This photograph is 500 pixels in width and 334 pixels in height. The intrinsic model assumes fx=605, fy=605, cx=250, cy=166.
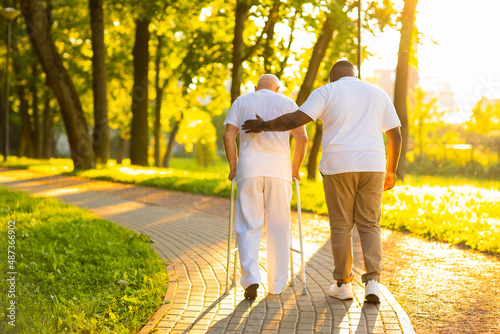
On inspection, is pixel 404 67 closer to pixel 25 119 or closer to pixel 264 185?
pixel 264 185

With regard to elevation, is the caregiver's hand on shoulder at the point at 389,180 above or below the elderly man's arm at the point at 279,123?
below

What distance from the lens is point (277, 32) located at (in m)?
20.7

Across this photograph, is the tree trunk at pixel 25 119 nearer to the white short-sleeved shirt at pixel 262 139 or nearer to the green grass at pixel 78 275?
the green grass at pixel 78 275

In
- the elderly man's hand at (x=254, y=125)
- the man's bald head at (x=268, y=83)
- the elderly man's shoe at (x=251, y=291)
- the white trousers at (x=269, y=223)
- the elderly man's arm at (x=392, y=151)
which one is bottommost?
the elderly man's shoe at (x=251, y=291)

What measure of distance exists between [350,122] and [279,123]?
571 mm

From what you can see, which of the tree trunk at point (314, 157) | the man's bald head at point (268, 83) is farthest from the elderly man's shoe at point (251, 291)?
the tree trunk at point (314, 157)

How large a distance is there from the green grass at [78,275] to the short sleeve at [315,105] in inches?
77.1

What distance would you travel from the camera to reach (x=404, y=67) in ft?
49.8

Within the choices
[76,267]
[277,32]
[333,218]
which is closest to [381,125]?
[333,218]

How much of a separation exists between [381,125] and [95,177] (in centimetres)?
1475

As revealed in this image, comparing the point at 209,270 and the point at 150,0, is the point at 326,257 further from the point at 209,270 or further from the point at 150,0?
the point at 150,0

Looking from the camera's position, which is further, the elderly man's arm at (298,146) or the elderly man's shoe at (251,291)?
the elderly man's arm at (298,146)

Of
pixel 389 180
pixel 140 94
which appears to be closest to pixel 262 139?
pixel 389 180

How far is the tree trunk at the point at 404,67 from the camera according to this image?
46.4 ft
